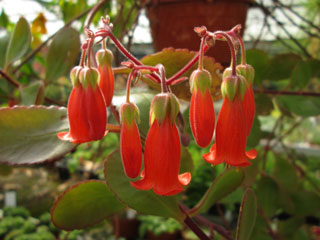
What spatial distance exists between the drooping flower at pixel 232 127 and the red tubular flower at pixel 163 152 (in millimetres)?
37

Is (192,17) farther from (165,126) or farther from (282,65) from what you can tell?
(165,126)

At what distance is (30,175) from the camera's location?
1666 millimetres

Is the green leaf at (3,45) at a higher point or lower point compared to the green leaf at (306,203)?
higher

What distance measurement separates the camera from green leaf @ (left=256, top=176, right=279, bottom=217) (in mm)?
672

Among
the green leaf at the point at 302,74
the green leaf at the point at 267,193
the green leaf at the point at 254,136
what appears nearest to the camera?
the green leaf at the point at 254,136

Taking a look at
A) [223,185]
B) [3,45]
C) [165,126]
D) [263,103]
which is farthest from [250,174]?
[3,45]

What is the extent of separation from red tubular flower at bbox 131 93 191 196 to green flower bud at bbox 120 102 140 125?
2 centimetres

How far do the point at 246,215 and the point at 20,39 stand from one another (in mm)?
415

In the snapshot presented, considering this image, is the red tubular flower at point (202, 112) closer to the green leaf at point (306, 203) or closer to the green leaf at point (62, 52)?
the green leaf at point (62, 52)

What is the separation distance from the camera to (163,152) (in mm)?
247

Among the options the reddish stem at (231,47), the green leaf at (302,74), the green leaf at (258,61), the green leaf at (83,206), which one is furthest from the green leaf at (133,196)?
the green leaf at (302,74)

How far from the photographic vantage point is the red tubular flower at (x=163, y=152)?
250mm

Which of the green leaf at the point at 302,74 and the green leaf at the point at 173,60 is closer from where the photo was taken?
the green leaf at the point at 173,60

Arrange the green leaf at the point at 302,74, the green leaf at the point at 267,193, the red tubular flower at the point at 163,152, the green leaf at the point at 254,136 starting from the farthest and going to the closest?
the green leaf at the point at 267,193 < the green leaf at the point at 302,74 < the green leaf at the point at 254,136 < the red tubular flower at the point at 163,152
